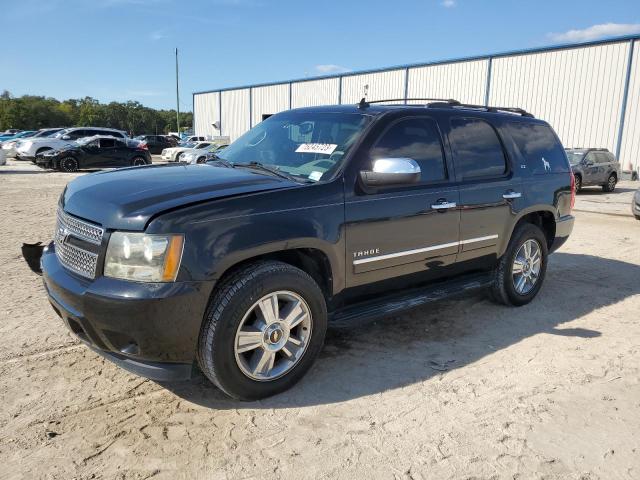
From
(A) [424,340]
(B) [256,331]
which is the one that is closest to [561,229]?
(A) [424,340]

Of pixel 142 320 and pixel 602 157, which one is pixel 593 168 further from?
pixel 142 320

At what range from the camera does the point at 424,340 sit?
4.33m

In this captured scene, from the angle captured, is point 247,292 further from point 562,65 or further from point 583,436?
point 562,65

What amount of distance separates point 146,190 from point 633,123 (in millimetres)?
24998

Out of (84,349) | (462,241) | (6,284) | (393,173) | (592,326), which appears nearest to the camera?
(393,173)

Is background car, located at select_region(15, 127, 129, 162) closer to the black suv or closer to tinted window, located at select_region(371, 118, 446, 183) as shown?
the black suv

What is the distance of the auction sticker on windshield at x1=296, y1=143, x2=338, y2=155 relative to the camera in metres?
3.79

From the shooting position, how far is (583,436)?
9.79ft

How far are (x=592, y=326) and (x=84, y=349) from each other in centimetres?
438

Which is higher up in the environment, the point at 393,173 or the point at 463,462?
the point at 393,173

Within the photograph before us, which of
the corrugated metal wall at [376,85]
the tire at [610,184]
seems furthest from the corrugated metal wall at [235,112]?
the tire at [610,184]

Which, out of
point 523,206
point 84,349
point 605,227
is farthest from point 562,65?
point 84,349

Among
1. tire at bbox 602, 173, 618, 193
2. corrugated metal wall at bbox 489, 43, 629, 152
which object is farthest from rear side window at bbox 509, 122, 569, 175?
corrugated metal wall at bbox 489, 43, 629, 152

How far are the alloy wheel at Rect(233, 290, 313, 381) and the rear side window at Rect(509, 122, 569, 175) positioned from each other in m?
3.04
